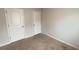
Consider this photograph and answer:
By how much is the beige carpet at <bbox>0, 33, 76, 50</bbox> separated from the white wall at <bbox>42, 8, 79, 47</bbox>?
107 mm

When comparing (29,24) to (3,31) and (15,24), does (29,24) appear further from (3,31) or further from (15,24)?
(3,31)

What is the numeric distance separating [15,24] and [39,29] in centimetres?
44

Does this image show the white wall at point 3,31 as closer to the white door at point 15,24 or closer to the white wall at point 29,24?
the white door at point 15,24

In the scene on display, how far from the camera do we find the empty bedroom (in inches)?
54.5

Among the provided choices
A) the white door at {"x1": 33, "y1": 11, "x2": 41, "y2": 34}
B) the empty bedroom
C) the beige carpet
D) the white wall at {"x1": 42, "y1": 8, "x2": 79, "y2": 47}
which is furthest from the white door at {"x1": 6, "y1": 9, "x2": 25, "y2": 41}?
the white wall at {"x1": 42, "y1": 8, "x2": 79, "y2": 47}

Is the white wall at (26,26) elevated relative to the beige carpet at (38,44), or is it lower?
elevated

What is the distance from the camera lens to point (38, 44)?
1482 mm

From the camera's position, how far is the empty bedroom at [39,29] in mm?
1385

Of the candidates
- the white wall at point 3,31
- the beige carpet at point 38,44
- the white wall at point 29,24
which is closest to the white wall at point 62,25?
the beige carpet at point 38,44
